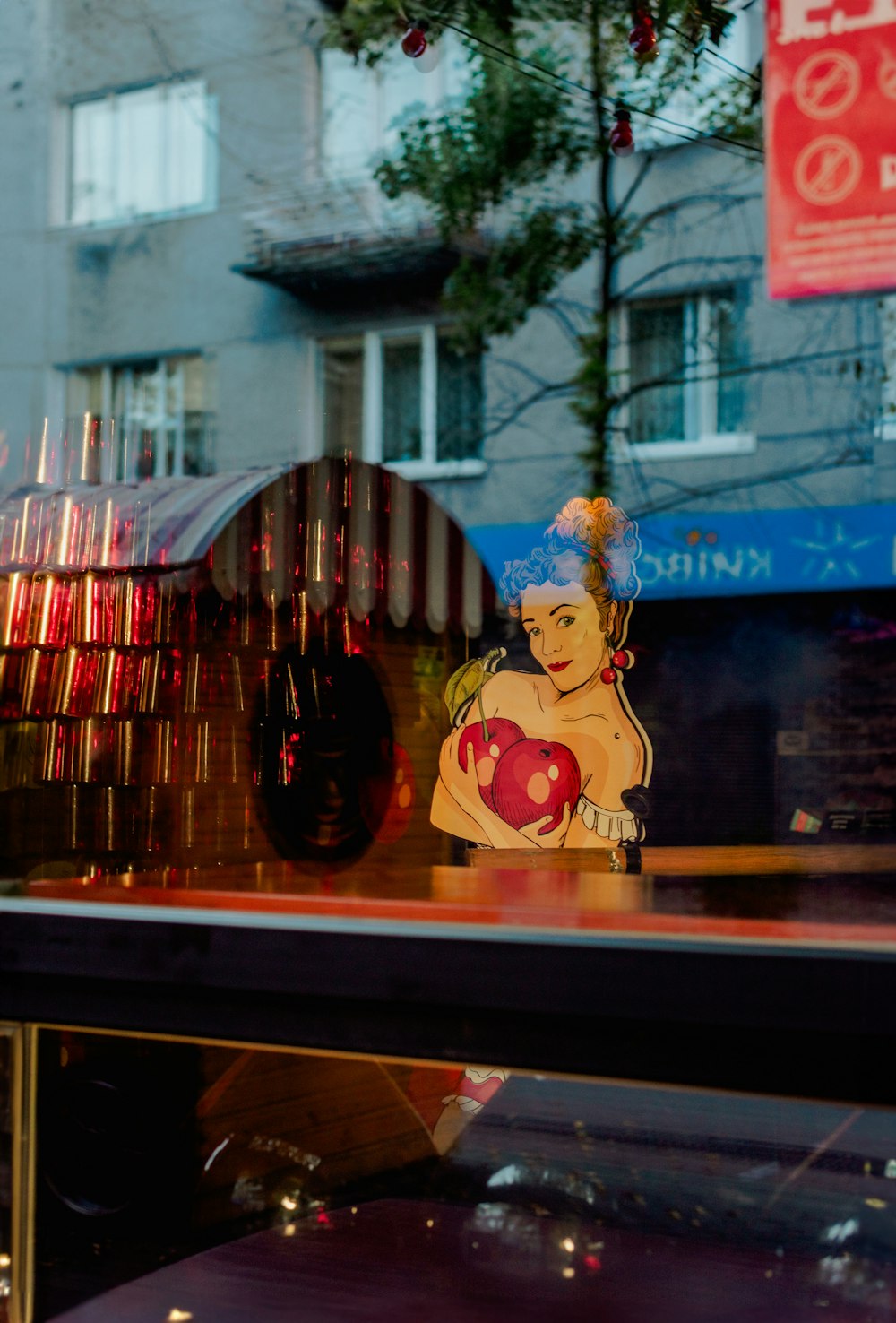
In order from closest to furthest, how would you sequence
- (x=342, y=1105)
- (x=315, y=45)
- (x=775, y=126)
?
(x=775, y=126) → (x=315, y=45) → (x=342, y=1105)

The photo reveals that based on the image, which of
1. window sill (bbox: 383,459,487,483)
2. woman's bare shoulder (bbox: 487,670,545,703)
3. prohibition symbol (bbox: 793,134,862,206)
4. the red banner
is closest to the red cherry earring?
woman's bare shoulder (bbox: 487,670,545,703)

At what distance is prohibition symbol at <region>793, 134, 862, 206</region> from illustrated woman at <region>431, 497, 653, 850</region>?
54cm

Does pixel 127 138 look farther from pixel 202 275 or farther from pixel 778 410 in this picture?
pixel 778 410

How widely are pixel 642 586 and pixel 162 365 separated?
3.07ft

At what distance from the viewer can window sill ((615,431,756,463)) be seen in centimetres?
207

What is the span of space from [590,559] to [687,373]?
1.06 feet

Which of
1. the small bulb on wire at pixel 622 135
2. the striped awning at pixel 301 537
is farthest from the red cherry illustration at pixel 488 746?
the small bulb on wire at pixel 622 135

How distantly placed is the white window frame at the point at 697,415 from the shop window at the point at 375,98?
56 cm

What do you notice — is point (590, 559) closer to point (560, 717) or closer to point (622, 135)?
Result: point (560, 717)

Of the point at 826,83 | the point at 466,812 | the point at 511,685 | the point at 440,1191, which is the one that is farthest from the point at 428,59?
the point at 440,1191

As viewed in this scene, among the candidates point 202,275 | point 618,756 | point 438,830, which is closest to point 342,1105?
point 438,830

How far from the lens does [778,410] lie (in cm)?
208

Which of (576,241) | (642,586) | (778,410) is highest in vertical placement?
(576,241)

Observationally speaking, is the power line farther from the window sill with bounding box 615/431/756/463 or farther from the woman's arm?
the woman's arm
